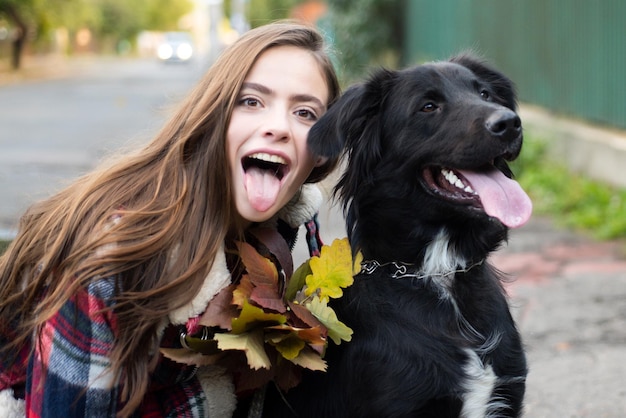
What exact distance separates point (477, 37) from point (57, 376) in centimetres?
1181

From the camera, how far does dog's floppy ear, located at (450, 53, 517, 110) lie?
3635mm

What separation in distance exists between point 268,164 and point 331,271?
22.1 inches

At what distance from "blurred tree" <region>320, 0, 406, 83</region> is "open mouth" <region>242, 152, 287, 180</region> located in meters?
14.1

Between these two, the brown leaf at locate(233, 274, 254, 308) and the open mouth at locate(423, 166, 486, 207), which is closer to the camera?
the brown leaf at locate(233, 274, 254, 308)

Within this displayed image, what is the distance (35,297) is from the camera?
3.18 m

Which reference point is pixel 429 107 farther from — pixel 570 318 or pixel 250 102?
pixel 570 318

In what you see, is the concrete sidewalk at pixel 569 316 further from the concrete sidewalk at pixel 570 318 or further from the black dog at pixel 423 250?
the black dog at pixel 423 250

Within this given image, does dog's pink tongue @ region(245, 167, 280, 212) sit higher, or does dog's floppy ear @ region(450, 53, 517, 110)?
dog's floppy ear @ region(450, 53, 517, 110)

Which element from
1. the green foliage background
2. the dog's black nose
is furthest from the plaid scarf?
the green foliage background

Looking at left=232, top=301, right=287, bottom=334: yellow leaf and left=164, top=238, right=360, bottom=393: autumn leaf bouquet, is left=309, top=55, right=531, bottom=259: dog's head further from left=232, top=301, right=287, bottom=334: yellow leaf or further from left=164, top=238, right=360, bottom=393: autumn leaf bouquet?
left=232, top=301, right=287, bottom=334: yellow leaf

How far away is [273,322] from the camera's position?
290 centimetres

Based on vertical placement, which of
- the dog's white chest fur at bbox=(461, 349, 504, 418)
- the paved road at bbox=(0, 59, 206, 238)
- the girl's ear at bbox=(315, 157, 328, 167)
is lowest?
the paved road at bbox=(0, 59, 206, 238)

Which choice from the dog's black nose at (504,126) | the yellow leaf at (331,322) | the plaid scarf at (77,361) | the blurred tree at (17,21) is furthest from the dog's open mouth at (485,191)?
the blurred tree at (17,21)

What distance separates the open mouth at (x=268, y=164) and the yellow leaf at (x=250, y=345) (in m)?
0.62
